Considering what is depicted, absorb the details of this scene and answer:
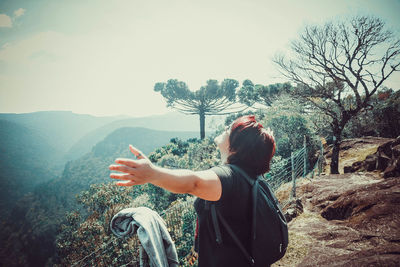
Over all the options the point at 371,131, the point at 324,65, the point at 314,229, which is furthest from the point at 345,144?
the point at 314,229

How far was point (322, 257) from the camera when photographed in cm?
197

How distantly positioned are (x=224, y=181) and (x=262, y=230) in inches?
16.2

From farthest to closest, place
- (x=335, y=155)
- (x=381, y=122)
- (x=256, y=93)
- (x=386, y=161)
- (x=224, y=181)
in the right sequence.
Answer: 1. (x=256, y=93)
2. (x=381, y=122)
3. (x=335, y=155)
4. (x=386, y=161)
5. (x=224, y=181)

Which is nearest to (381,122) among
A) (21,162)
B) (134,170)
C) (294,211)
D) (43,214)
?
(294,211)

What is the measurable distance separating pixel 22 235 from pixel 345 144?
65615 millimetres

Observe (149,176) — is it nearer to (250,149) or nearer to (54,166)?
(250,149)

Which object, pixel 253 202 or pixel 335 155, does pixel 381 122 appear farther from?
pixel 253 202

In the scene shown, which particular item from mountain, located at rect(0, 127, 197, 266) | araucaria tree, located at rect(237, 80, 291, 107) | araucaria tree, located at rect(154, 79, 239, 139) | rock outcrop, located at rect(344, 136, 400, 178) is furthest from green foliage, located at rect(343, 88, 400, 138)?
mountain, located at rect(0, 127, 197, 266)

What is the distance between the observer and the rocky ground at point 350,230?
5.30 feet

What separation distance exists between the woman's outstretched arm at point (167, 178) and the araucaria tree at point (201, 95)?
23772mm

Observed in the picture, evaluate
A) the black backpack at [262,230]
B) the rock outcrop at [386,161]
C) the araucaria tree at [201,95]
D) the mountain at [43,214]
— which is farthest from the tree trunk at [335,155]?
the mountain at [43,214]

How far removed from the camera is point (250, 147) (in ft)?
3.55

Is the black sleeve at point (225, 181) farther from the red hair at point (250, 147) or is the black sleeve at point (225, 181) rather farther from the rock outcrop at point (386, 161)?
the rock outcrop at point (386, 161)

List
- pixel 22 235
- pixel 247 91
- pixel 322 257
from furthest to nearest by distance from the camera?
pixel 22 235, pixel 247 91, pixel 322 257
